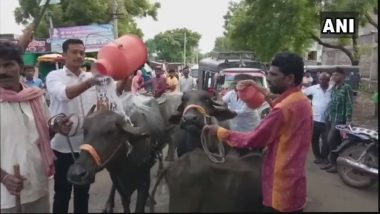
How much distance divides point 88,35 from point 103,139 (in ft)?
62.9

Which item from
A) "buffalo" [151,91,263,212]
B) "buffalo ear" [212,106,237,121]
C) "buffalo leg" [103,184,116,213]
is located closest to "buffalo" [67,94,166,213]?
"buffalo leg" [103,184,116,213]

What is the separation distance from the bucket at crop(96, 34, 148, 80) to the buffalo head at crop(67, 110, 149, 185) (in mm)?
293

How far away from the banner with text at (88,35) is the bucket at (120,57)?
17.5 meters

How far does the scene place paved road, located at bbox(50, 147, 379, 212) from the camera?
98.0 inches

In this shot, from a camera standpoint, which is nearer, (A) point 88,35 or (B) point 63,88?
(B) point 63,88

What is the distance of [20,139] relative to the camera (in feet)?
8.88

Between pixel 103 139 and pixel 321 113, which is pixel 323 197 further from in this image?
pixel 321 113

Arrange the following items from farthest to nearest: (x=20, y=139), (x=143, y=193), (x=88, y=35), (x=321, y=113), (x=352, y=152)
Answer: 1. (x=88, y=35)
2. (x=321, y=113)
3. (x=352, y=152)
4. (x=143, y=193)
5. (x=20, y=139)

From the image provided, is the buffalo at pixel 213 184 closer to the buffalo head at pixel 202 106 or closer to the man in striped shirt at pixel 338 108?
the buffalo head at pixel 202 106

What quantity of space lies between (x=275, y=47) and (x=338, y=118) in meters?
7.17

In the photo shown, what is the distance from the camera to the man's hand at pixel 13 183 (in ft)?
8.44

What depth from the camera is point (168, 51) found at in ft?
158

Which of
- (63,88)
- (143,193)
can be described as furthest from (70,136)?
(143,193)

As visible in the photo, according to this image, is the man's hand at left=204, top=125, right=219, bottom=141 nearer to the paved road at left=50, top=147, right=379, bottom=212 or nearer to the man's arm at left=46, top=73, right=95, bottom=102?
the paved road at left=50, top=147, right=379, bottom=212
